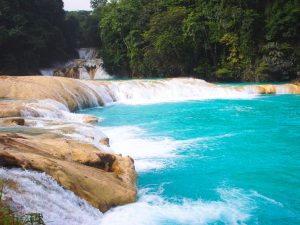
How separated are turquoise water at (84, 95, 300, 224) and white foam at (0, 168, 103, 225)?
51 cm

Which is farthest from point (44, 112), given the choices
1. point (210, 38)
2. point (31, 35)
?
point (31, 35)

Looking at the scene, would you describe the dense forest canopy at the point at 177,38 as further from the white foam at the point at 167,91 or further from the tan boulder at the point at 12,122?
the tan boulder at the point at 12,122

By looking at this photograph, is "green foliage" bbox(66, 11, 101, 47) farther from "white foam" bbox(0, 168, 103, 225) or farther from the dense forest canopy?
"white foam" bbox(0, 168, 103, 225)

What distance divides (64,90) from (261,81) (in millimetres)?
16658

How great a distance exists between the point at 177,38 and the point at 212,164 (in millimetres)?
23969

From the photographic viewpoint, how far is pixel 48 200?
538 cm

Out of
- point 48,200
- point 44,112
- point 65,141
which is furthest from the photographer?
point 44,112

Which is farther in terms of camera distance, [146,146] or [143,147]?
[146,146]

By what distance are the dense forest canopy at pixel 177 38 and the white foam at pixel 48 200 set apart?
25.1m

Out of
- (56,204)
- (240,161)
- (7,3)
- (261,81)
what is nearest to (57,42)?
(7,3)

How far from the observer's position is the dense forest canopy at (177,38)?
2870 cm

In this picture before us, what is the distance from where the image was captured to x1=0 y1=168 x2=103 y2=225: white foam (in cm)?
504

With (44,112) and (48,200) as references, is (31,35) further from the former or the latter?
(48,200)

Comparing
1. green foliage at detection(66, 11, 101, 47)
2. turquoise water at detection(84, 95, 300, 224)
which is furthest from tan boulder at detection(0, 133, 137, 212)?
green foliage at detection(66, 11, 101, 47)
